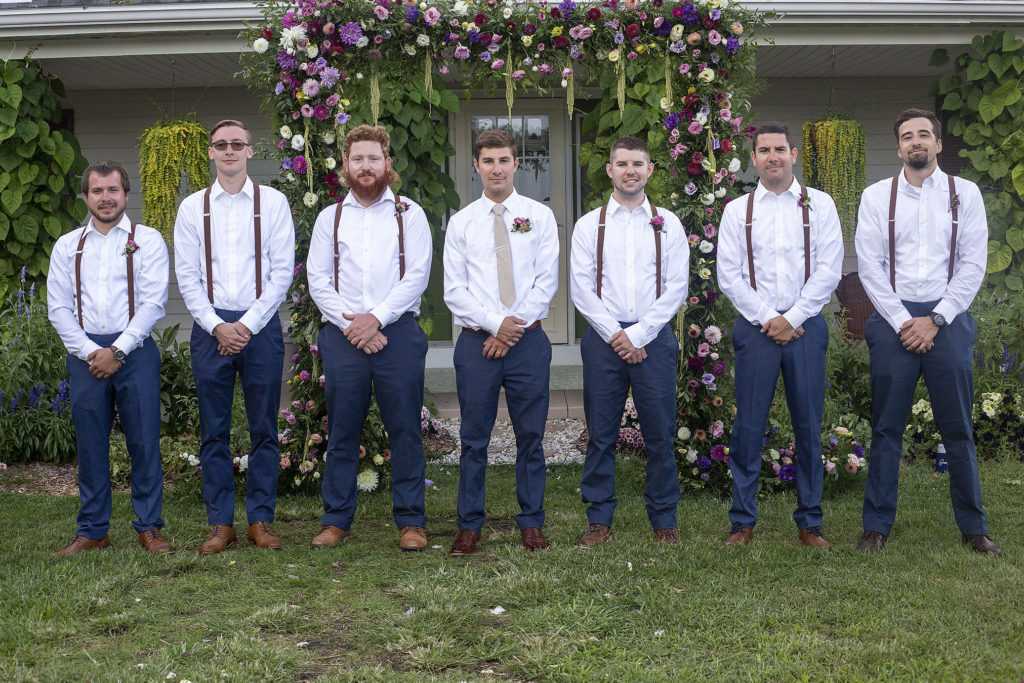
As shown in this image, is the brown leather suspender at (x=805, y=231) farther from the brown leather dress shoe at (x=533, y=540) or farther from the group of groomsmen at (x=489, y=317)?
the brown leather dress shoe at (x=533, y=540)

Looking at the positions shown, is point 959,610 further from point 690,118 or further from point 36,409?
point 36,409

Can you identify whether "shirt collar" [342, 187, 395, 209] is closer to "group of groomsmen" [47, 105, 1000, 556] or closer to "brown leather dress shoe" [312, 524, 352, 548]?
"group of groomsmen" [47, 105, 1000, 556]

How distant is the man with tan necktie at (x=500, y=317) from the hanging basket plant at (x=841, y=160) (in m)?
4.31

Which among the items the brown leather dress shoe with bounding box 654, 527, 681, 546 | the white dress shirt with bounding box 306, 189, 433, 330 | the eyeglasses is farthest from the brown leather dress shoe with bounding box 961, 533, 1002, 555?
the eyeglasses

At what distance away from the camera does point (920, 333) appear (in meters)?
4.22

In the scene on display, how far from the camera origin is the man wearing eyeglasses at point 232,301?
4.45 meters

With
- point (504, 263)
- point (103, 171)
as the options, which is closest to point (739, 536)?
point (504, 263)

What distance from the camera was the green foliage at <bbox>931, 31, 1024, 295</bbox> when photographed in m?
7.46

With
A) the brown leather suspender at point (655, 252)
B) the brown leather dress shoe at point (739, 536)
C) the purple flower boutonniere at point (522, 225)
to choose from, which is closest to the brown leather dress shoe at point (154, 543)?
the purple flower boutonniere at point (522, 225)

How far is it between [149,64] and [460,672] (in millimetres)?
6728

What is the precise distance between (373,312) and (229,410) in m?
0.90

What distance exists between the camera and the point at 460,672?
3.13m

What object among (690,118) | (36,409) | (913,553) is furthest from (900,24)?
(36,409)

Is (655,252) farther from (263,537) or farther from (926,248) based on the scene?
(263,537)
